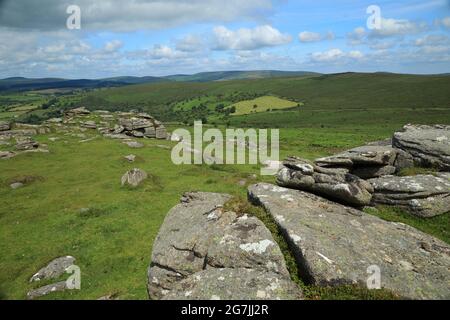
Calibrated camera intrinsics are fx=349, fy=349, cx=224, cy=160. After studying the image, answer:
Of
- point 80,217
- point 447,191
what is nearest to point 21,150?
point 80,217

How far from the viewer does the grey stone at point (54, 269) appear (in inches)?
977

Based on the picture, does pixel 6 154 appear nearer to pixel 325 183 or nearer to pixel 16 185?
pixel 16 185

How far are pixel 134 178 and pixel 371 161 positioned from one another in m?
29.9

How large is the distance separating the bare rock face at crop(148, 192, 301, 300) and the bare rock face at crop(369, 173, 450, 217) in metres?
13.5

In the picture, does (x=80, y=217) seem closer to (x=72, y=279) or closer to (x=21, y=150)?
(x=72, y=279)

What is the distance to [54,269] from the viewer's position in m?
25.6

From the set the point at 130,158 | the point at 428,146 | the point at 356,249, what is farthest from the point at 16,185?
the point at 428,146

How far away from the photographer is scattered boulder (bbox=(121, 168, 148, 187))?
45772 mm

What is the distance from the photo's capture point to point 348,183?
1991 cm

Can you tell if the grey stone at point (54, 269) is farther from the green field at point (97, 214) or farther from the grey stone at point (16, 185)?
the grey stone at point (16, 185)

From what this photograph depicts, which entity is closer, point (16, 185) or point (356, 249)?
point (356, 249)

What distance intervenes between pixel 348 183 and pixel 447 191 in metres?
9.74

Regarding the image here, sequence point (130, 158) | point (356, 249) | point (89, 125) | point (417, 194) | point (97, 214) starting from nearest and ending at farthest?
point (356, 249)
point (417, 194)
point (97, 214)
point (130, 158)
point (89, 125)

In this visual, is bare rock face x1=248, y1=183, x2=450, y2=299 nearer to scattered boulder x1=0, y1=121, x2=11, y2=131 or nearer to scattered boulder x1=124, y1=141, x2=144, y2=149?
scattered boulder x1=124, y1=141, x2=144, y2=149
